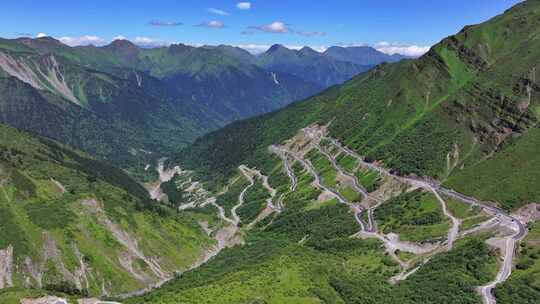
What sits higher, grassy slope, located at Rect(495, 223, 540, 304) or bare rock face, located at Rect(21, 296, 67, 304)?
bare rock face, located at Rect(21, 296, 67, 304)

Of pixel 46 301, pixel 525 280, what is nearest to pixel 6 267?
pixel 46 301

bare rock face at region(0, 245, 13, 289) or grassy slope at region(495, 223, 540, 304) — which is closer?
grassy slope at region(495, 223, 540, 304)

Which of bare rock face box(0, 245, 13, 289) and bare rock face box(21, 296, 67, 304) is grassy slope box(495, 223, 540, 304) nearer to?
bare rock face box(21, 296, 67, 304)

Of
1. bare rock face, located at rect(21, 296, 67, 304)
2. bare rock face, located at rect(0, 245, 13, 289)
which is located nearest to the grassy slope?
bare rock face, located at rect(21, 296, 67, 304)

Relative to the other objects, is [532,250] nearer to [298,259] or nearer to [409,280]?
[409,280]

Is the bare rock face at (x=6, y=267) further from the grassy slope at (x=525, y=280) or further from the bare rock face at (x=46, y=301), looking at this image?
the grassy slope at (x=525, y=280)

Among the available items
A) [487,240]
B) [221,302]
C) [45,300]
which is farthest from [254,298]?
[487,240]

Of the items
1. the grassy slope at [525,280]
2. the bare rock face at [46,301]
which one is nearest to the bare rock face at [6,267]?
the bare rock face at [46,301]

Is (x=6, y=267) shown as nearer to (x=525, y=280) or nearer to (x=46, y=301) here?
(x=46, y=301)
